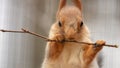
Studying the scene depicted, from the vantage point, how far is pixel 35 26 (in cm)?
144

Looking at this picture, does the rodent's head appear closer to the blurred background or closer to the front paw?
the front paw

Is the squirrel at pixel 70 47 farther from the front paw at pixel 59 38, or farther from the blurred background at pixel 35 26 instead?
the blurred background at pixel 35 26

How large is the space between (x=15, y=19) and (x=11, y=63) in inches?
7.7

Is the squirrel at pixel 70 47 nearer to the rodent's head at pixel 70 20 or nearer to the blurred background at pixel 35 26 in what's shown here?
the rodent's head at pixel 70 20

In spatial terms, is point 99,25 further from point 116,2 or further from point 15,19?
point 15,19

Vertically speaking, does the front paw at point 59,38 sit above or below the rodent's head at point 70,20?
below

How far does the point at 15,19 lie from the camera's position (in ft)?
4.89

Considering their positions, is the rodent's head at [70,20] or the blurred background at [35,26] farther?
the blurred background at [35,26]

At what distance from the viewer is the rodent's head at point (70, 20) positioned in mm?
904

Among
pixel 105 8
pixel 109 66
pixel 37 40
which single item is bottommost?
pixel 109 66

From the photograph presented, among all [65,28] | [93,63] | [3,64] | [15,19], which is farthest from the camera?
[15,19]

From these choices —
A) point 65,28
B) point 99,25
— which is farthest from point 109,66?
point 65,28

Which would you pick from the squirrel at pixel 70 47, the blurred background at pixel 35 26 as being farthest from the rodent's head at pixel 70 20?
the blurred background at pixel 35 26

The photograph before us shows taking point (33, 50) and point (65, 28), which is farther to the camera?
point (33, 50)
